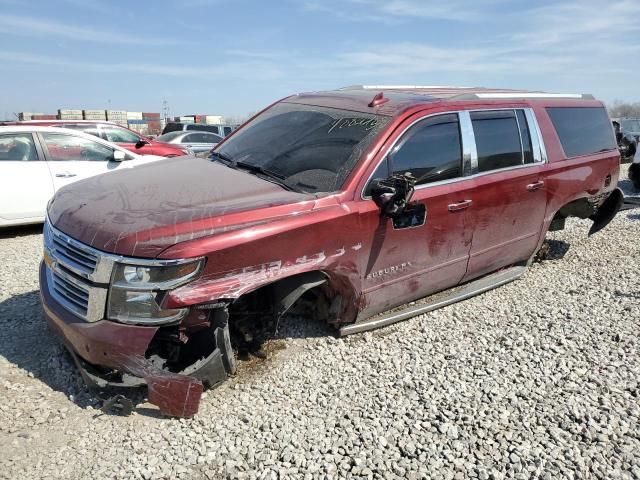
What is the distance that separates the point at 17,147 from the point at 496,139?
6430mm

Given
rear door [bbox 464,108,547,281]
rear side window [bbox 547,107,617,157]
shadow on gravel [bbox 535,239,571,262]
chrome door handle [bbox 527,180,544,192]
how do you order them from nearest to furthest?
rear door [bbox 464,108,547,281], chrome door handle [bbox 527,180,544,192], rear side window [bbox 547,107,617,157], shadow on gravel [bbox 535,239,571,262]

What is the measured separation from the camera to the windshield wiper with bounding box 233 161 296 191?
342 centimetres

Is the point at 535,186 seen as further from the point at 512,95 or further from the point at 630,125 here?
the point at 630,125

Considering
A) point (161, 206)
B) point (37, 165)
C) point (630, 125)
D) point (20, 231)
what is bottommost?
point (20, 231)

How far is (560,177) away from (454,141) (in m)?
1.64

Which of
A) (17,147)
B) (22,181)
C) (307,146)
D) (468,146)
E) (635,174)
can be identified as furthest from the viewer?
(635,174)

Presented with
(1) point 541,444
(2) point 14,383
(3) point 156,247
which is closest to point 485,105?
(1) point 541,444

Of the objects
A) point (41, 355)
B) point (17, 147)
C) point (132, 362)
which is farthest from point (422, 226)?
point (17, 147)

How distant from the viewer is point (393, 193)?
10.7 feet

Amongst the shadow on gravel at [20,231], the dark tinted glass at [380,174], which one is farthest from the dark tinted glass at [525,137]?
the shadow on gravel at [20,231]

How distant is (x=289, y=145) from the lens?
383 centimetres

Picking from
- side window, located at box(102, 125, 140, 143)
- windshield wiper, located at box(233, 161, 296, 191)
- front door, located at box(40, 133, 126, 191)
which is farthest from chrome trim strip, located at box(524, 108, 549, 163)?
side window, located at box(102, 125, 140, 143)

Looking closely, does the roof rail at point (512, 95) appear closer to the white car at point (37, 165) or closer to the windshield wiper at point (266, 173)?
the windshield wiper at point (266, 173)

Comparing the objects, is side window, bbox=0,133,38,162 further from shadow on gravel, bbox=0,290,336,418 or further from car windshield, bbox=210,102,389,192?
car windshield, bbox=210,102,389,192
